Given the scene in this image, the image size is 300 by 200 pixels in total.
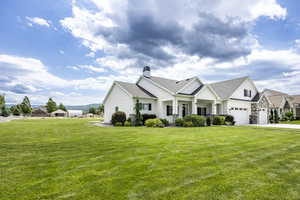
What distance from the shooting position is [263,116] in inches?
1008

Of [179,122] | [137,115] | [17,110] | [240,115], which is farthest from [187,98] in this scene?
[17,110]

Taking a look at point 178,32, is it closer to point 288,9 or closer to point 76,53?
point 288,9

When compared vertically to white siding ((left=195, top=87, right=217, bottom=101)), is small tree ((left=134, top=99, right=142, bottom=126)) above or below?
below

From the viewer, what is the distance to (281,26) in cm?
1437

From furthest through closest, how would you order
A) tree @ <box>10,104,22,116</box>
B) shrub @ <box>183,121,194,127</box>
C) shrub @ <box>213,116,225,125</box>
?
tree @ <box>10,104,22,116</box> → shrub @ <box>213,116,225,125</box> → shrub @ <box>183,121,194,127</box>

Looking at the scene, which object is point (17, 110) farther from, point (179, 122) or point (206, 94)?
point (206, 94)

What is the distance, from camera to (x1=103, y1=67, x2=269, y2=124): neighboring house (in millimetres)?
19422

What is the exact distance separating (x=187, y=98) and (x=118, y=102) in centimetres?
919

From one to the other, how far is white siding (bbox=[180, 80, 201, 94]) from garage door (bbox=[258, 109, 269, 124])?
12116 millimetres

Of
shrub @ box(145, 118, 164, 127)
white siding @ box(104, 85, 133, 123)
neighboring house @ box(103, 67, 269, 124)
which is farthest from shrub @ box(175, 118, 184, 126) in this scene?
white siding @ box(104, 85, 133, 123)

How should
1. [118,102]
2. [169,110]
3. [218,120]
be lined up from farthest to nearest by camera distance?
[118,102]
[169,110]
[218,120]

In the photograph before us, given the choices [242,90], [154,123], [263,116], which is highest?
[242,90]

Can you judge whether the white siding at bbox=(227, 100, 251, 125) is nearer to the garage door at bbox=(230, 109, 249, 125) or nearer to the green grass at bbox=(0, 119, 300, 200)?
the garage door at bbox=(230, 109, 249, 125)

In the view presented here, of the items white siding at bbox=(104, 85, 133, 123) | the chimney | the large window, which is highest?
the chimney
